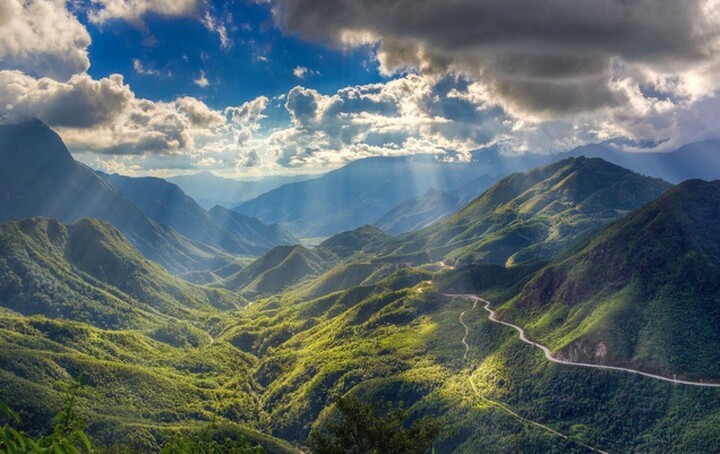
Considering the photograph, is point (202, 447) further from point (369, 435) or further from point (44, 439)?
point (369, 435)

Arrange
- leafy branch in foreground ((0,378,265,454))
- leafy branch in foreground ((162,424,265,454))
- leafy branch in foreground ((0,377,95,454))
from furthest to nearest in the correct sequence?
leafy branch in foreground ((162,424,265,454)) < leafy branch in foreground ((0,378,265,454)) < leafy branch in foreground ((0,377,95,454))

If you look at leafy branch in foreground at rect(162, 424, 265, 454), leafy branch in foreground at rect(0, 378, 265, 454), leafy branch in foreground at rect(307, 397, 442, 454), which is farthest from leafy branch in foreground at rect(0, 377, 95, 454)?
leafy branch in foreground at rect(307, 397, 442, 454)

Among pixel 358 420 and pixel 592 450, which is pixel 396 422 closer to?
pixel 358 420

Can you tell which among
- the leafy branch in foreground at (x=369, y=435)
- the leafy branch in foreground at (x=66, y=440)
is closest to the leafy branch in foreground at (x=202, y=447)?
the leafy branch in foreground at (x=66, y=440)

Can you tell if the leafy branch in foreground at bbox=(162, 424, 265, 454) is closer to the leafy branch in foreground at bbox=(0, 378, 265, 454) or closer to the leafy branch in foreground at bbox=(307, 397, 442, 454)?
the leafy branch in foreground at bbox=(0, 378, 265, 454)

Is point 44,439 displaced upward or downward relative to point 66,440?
downward

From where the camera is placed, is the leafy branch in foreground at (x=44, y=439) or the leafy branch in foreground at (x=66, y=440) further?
the leafy branch in foreground at (x=66, y=440)

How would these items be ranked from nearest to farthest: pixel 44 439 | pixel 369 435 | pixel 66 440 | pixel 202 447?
pixel 66 440 → pixel 44 439 → pixel 202 447 → pixel 369 435

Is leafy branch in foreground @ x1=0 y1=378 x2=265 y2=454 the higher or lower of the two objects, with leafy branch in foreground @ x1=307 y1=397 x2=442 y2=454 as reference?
higher

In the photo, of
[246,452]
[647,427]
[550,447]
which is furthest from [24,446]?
[647,427]

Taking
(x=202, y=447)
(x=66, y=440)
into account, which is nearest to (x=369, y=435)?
(x=202, y=447)

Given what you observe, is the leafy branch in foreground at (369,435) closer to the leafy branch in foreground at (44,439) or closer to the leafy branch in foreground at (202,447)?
the leafy branch in foreground at (202,447)
